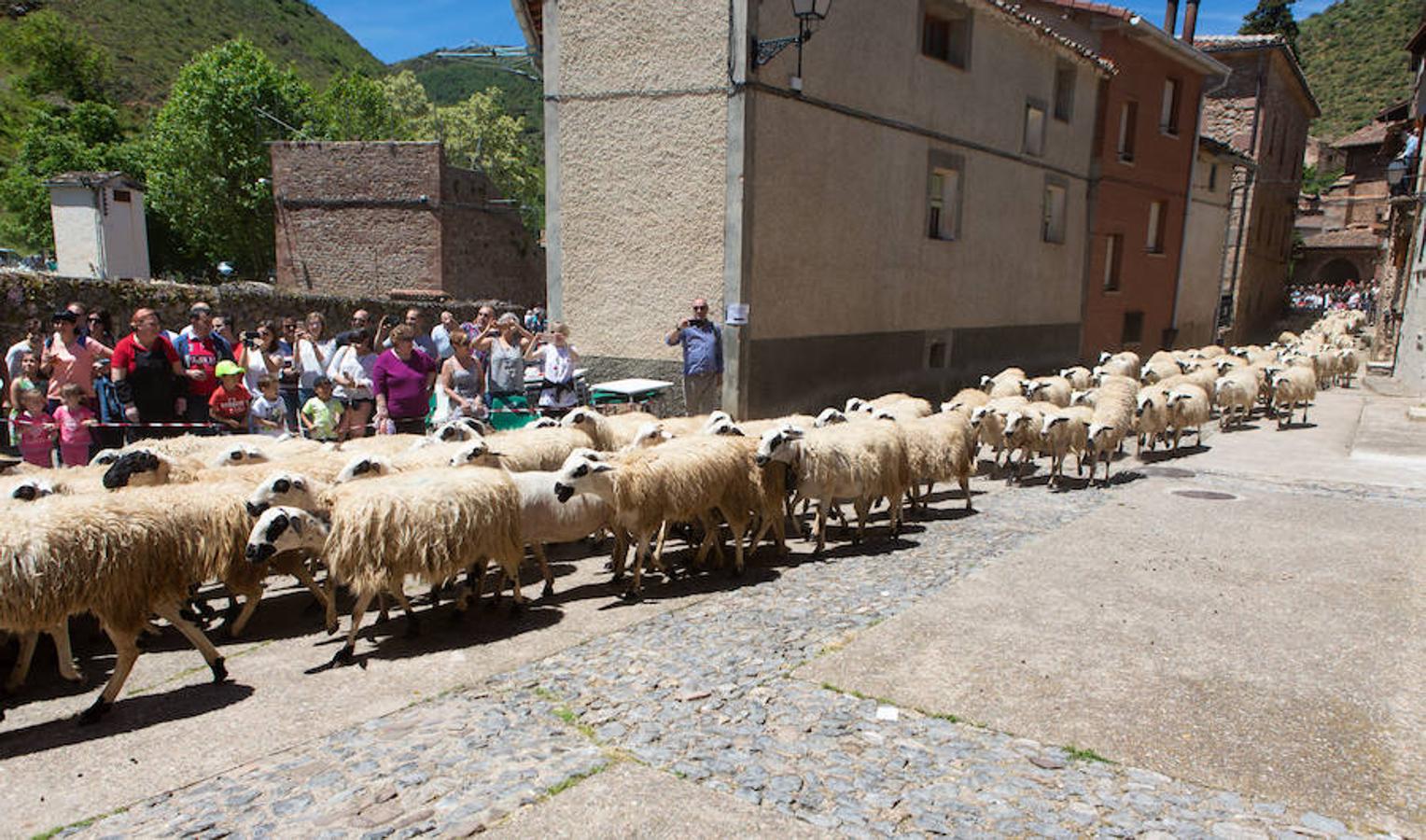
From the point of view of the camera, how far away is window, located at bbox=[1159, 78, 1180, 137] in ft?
79.3

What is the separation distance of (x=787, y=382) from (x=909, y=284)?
4425 millimetres

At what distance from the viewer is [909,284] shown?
15.9 meters

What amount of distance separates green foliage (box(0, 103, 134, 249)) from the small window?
45246 mm

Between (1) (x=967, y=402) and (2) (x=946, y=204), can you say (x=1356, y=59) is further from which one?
(1) (x=967, y=402)

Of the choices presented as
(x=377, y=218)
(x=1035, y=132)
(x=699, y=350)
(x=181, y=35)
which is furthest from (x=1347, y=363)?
(x=181, y=35)

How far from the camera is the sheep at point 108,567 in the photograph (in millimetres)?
4191

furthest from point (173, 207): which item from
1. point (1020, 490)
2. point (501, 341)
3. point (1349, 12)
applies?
point (1349, 12)

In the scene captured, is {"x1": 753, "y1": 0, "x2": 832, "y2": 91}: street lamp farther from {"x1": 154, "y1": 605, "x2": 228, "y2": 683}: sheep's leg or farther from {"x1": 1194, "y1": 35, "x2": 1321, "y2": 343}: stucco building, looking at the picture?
{"x1": 1194, "y1": 35, "x2": 1321, "y2": 343}: stucco building

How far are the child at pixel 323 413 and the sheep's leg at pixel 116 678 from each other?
4.43 m

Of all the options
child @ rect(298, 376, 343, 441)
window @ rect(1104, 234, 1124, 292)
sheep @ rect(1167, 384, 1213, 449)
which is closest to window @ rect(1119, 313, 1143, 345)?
window @ rect(1104, 234, 1124, 292)

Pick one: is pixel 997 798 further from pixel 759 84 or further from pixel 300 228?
pixel 300 228

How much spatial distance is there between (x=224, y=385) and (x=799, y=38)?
8.40 m

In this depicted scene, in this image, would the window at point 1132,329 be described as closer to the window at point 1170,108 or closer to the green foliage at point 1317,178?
the window at point 1170,108

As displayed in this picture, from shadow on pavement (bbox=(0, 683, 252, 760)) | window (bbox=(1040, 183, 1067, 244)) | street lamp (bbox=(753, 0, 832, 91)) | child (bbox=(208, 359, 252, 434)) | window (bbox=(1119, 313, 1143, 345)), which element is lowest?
shadow on pavement (bbox=(0, 683, 252, 760))
